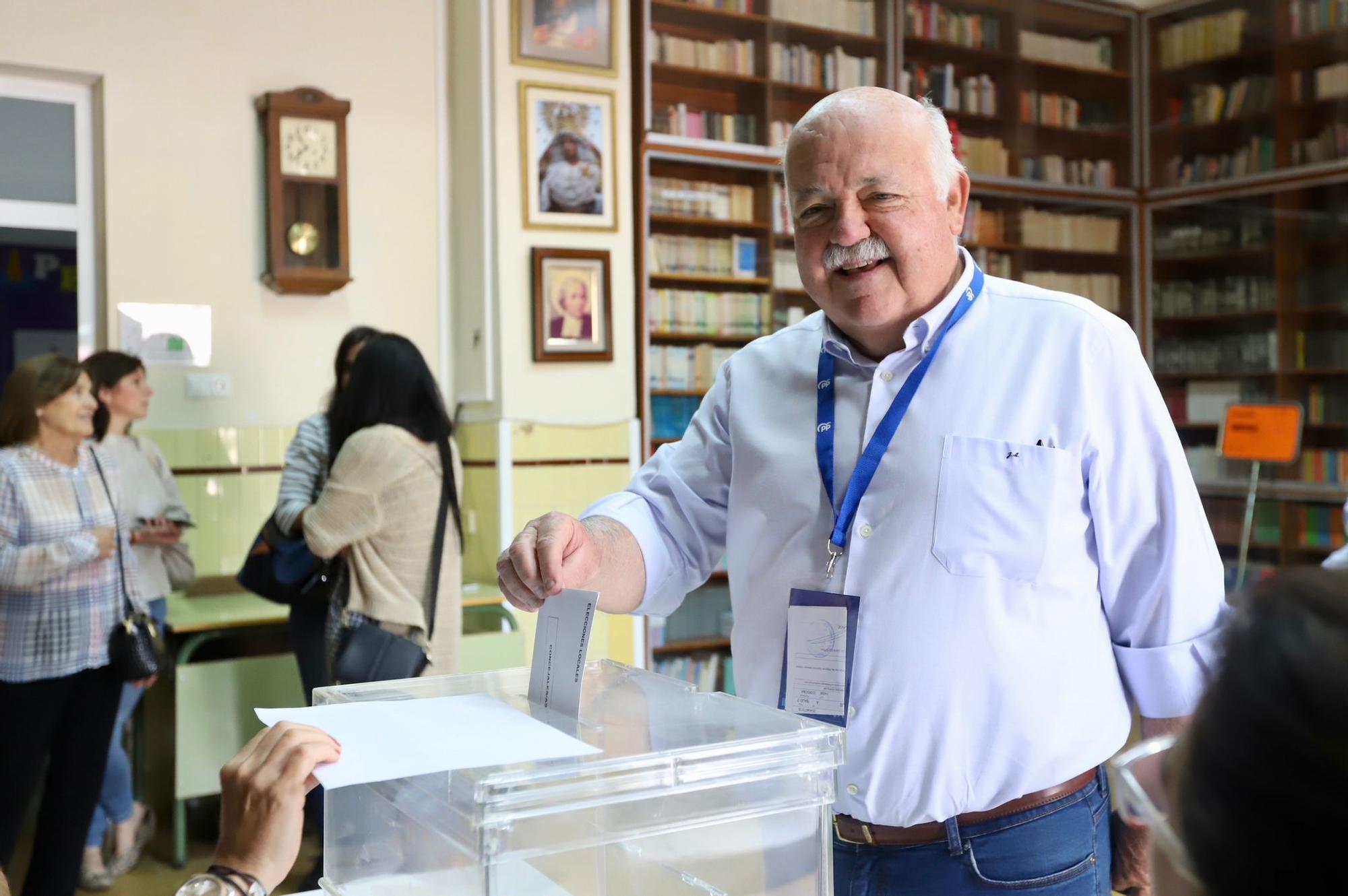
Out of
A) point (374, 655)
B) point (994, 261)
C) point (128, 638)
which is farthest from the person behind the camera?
point (994, 261)

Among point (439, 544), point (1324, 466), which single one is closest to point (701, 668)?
point (439, 544)

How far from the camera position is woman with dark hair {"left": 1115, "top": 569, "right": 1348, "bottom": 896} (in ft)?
1.44

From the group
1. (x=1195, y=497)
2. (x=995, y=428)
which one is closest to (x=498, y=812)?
(x=995, y=428)

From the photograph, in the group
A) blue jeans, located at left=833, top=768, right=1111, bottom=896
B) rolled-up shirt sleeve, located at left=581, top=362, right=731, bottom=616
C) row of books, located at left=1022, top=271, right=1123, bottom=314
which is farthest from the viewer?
row of books, located at left=1022, top=271, right=1123, bottom=314

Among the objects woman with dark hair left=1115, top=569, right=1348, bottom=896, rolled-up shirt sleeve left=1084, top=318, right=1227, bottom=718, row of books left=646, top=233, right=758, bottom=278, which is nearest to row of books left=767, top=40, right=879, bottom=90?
row of books left=646, top=233, right=758, bottom=278

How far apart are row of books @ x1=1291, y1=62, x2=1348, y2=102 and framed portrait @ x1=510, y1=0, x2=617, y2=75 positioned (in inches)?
149

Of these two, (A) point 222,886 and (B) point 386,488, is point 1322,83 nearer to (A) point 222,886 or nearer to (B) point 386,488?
(B) point 386,488

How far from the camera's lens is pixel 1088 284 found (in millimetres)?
6805

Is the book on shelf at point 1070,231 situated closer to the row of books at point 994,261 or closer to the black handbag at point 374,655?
the row of books at point 994,261

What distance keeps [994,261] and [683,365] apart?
2.13 meters

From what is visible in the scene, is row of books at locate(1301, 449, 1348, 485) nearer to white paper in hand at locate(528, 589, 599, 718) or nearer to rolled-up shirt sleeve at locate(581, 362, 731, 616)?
rolled-up shirt sleeve at locate(581, 362, 731, 616)

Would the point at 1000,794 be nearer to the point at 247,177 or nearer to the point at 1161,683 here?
the point at 1161,683

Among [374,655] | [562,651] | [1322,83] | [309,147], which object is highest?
[1322,83]

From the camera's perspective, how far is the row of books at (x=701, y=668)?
5465mm
